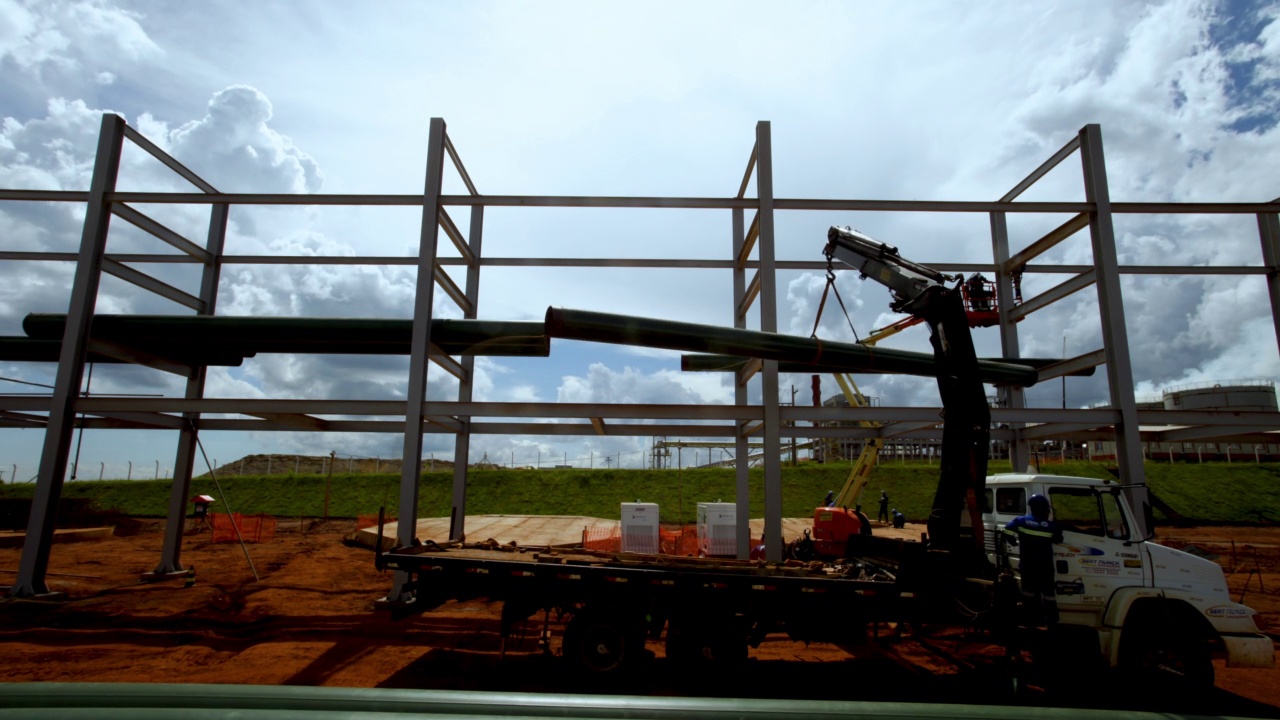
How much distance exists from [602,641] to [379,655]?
10.5ft

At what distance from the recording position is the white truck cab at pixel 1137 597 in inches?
294

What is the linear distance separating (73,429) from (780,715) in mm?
15516

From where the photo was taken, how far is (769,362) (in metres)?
11.1

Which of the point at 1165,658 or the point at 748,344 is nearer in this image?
the point at 1165,658

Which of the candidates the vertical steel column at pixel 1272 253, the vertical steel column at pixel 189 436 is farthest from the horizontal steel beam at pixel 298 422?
the vertical steel column at pixel 1272 253

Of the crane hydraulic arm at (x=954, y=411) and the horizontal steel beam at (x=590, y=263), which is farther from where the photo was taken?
the horizontal steel beam at (x=590, y=263)

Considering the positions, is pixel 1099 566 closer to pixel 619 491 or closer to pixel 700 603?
pixel 700 603

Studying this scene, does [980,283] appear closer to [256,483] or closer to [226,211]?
[226,211]

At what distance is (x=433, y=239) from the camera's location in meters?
11.7

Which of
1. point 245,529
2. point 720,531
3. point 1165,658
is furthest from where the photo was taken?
point 245,529

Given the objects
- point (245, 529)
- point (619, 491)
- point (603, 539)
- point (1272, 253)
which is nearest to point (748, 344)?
point (603, 539)

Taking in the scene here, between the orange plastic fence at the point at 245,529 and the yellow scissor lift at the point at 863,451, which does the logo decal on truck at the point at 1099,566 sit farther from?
the orange plastic fence at the point at 245,529

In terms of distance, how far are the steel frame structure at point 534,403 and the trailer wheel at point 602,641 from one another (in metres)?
3.21

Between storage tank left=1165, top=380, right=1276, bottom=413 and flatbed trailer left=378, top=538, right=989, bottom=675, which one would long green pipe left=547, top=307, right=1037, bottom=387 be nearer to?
flatbed trailer left=378, top=538, right=989, bottom=675
